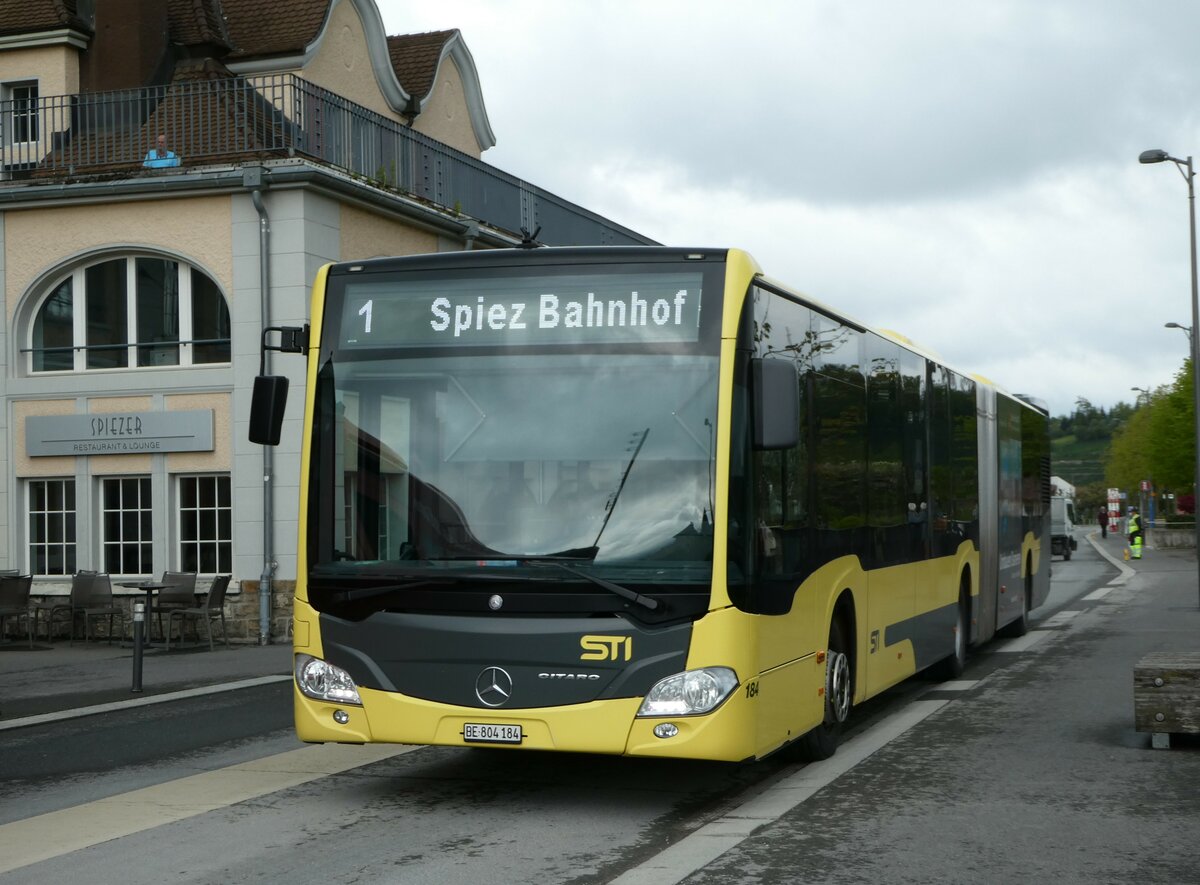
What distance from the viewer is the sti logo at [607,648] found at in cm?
753

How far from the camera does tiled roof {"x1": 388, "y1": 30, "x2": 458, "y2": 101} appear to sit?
30156 millimetres

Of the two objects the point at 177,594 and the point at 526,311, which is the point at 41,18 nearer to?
the point at 177,594

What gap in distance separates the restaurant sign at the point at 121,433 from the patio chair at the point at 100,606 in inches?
70.1

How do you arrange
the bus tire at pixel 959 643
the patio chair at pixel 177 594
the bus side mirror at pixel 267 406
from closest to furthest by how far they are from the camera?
the bus side mirror at pixel 267 406, the bus tire at pixel 959 643, the patio chair at pixel 177 594

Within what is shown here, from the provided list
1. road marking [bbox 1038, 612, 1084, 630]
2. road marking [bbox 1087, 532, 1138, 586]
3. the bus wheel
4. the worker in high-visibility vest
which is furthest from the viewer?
the worker in high-visibility vest

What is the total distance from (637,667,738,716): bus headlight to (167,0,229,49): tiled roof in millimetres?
20286

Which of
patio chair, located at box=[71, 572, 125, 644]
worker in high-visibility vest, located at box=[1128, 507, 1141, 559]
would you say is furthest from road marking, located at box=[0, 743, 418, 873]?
worker in high-visibility vest, located at box=[1128, 507, 1141, 559]

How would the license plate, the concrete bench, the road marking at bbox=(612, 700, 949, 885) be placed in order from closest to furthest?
the road marking at bbox=(612, 700, 949, 885), the license plate, the concrete bench

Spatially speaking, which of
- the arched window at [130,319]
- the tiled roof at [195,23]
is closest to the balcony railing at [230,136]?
the arched window at [130,319]

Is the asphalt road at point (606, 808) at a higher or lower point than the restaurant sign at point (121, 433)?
lower

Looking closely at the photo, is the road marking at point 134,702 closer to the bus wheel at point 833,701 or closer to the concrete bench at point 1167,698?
the bus wheel at point 833,701

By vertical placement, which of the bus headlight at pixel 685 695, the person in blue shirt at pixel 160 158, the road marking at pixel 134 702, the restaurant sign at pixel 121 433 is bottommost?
the road marking at pixel 134 702

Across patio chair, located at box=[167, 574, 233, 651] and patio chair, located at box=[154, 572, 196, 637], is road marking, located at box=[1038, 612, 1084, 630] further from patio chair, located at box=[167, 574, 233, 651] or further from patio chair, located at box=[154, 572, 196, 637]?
patio chair, located at box=[154, 572, 196, 637]

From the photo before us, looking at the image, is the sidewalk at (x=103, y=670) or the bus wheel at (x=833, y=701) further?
the sidewalk at (x=103, y=670)
